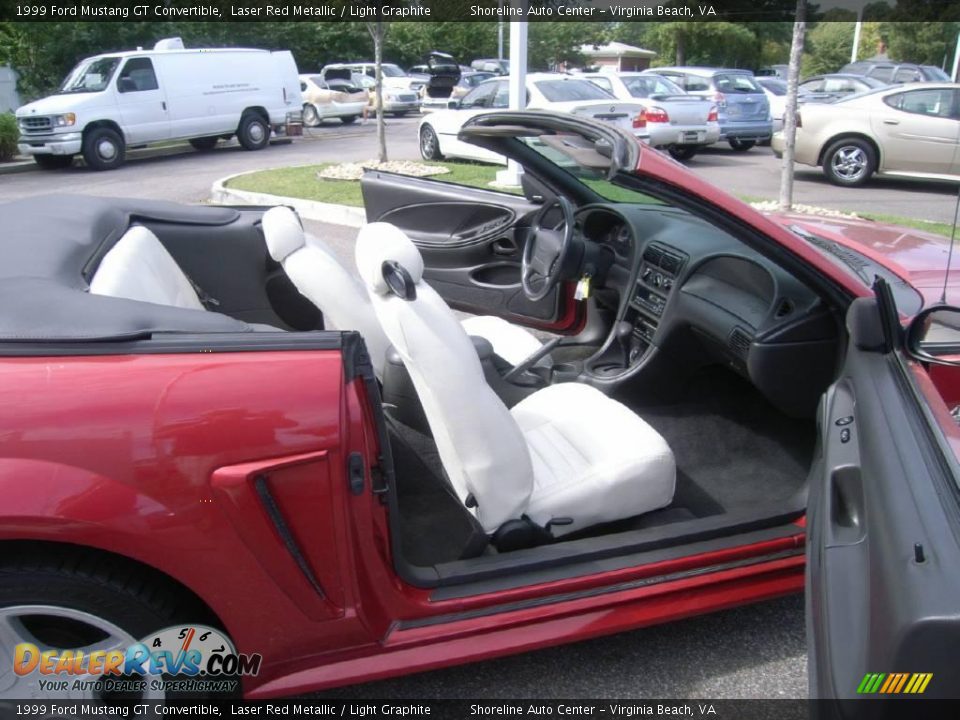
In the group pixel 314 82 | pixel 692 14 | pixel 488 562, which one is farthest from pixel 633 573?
pixel 692 14

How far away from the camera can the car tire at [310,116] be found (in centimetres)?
2100

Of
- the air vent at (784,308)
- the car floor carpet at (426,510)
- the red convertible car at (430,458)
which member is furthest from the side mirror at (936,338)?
the car floor carpet at (426,510)

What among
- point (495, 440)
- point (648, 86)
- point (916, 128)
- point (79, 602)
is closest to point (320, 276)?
point (495, 440)

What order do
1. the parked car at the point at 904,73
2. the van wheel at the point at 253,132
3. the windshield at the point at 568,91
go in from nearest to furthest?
1. the windshield at the point at 568,91
2. the van wheel at the point at 253,132
3. the parked car at the point at 904,73

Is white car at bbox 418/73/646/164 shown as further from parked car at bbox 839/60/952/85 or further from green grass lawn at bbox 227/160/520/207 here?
parked car at bbox 839/60/952/85

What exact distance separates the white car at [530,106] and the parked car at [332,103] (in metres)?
8.47

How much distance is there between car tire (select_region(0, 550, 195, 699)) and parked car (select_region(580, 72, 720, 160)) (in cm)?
1080

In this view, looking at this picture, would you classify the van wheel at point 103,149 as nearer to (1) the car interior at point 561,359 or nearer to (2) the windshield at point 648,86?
(2) the windshield at point 648,86

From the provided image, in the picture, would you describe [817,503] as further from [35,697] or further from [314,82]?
[314,82]

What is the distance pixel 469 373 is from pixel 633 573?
0.70 metres

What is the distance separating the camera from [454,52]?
38.9 m

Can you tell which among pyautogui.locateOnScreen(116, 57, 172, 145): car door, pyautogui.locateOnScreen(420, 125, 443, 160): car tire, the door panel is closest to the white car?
pyautogui.locateOnScreen(420, 125, 443, 160): car tire

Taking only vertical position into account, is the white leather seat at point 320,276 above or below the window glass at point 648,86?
below

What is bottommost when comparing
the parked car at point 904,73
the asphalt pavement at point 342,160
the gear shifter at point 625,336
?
the asphalt pavement at point 342,160
